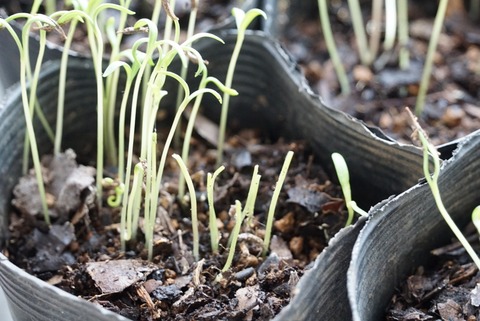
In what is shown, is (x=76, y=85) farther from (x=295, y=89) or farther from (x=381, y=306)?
(x=381, y=306)

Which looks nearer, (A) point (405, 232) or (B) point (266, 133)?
(A) point (405, 232)

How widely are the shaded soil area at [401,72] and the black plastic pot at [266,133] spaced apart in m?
0.17

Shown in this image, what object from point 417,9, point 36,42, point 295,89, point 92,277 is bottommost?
point 92,277

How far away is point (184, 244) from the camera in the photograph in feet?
3.60

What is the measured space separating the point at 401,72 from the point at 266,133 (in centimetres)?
36

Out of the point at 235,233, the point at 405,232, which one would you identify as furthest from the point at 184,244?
the point at 405,232

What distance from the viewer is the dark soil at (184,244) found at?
97cm

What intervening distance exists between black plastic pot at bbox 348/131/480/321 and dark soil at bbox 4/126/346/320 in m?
0.11

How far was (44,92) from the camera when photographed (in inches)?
48.6

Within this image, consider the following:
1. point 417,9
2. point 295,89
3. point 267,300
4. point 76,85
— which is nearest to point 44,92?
point 76,85

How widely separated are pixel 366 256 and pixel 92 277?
383 millimetres

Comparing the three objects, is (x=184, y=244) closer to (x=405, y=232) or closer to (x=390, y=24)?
(x=405, y=232)

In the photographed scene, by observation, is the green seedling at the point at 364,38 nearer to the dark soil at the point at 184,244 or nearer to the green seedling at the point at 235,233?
the dark soil at the point at 184,244

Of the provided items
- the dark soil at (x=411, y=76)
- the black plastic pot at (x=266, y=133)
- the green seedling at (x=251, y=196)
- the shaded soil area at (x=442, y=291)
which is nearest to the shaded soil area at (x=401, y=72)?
the dark soil at (x=411, y=76)
